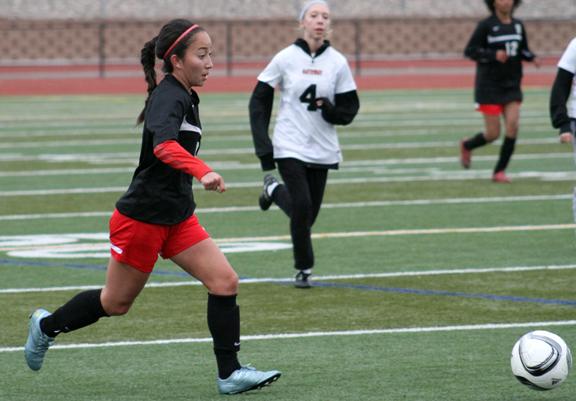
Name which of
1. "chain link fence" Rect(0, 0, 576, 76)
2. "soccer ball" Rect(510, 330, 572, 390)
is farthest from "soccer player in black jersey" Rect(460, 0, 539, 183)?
"chain link fence" Rect(0, 0, 576, 76)

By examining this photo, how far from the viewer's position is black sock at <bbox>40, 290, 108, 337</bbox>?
6969 millimetres

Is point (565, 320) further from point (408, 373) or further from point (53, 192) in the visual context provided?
point (53, 192)

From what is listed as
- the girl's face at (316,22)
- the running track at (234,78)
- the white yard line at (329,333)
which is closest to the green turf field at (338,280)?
the white yard line at (329,333)

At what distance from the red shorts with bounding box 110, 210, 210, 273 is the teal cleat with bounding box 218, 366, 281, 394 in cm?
64

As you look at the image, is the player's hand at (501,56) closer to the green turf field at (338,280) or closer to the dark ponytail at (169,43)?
the green turf field at (338,280)

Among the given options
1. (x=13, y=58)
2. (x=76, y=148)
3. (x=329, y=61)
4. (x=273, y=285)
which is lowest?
(x=13, y=58)

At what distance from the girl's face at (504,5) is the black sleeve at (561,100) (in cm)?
639

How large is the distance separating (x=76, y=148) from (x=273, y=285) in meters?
11.3

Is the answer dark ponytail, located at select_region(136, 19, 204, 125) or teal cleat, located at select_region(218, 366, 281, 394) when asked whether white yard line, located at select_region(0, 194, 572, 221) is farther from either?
teal cleat, located at select_region(218, 366, 281, 394)

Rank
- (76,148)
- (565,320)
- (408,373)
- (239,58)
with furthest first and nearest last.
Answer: (239,58), (76,148), (565,320), (408,373)

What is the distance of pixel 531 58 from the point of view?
1600 cm

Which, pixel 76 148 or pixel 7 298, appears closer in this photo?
pixel 7 298

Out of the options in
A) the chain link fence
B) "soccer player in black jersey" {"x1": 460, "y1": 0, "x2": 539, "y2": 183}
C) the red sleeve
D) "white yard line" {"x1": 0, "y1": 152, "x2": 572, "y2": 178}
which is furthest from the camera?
the chain link fence

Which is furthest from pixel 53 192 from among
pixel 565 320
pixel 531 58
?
A: pixel 565 320
